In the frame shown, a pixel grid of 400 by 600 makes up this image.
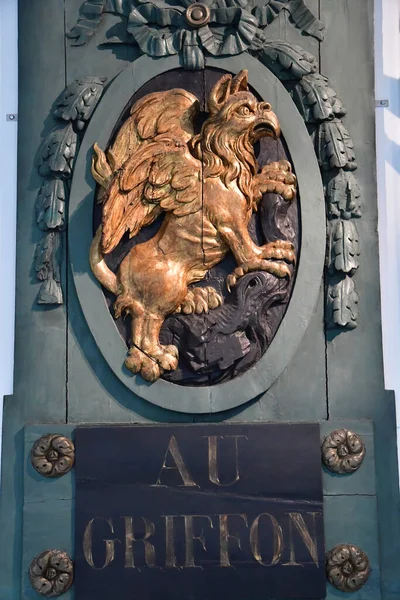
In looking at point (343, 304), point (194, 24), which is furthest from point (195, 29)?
point (343, 304)

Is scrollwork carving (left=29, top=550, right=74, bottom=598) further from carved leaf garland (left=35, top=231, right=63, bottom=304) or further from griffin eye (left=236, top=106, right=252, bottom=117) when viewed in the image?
griffin eye (left=236, top=106, right=252, bottom=117)

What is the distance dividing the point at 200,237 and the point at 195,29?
88 centimetres

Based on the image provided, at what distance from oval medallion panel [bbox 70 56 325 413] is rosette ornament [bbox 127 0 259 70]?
0.14 m

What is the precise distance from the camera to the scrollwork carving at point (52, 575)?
391cm

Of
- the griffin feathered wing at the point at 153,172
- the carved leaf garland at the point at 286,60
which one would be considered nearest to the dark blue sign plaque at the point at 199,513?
the griffin feathered wing at the point at 153,172

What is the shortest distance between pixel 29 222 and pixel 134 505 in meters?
1.24

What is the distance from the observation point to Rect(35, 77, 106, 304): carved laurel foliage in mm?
4129

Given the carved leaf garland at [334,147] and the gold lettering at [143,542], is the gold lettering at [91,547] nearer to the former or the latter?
the gold lettering at [143,542]

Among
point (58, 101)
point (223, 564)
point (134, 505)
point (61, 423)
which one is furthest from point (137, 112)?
point (223, 564)

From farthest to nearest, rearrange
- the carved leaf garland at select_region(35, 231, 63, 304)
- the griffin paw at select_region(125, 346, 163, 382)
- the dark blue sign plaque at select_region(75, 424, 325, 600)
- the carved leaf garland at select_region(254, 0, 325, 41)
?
1. the carved leaf garland at select_region(254, 0, 325, 41)
2. the carved leaf garland at select_region(35, 231, 63, 304)
3. the griffin paw at select_region(125, 346, 163, 382)
4. the dark blue sign plaque at select_region(75, 424, 325, 600)

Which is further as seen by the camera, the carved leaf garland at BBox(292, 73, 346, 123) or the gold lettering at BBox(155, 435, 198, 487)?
the carved leaf garland at BBox(292, 73, 346, 123)

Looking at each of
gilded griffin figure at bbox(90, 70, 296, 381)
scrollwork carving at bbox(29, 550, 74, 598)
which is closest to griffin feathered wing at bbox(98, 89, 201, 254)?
gilded griffin figure at bbox(90, 70, 296, 381)

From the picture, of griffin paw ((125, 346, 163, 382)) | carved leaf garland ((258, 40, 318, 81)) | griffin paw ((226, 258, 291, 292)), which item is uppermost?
carved leaf garland ((258, 40, 318, 81))

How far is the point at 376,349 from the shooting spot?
4.08 metres
